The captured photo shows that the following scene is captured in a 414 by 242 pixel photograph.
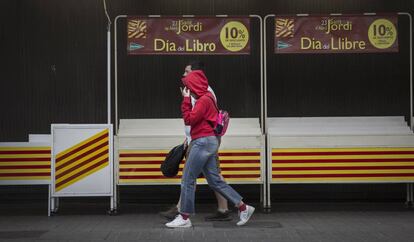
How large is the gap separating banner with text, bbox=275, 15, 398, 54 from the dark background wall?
994mm

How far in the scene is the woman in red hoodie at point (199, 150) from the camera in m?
8.77

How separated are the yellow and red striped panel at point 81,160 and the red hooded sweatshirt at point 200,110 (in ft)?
5.47

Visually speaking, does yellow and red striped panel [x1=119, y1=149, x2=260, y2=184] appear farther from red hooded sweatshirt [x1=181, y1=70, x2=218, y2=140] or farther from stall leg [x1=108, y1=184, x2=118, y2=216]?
red hooded sweatshirt [x1=181, y1=70, x2=218, y2=140]

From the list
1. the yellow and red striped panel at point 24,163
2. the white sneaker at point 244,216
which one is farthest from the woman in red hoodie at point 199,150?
the yellow and red striped panel at point 24,163

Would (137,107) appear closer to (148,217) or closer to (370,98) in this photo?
(148,217)

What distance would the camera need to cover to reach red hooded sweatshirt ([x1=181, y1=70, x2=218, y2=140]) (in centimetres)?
874

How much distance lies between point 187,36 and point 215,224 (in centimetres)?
288

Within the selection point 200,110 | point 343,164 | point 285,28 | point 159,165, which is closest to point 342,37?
point 285,28

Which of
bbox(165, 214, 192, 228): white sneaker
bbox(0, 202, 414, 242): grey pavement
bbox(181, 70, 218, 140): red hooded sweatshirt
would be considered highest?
bbox(181, 70, 218, 140): red hooded sweatshirt

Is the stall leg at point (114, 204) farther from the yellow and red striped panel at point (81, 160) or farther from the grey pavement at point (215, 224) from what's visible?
the yellow and red striped panel at point (81, 160)

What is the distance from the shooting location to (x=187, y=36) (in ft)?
34.1

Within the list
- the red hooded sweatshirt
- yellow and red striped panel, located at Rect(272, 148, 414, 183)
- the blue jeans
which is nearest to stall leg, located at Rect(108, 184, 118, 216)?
the blue jeans

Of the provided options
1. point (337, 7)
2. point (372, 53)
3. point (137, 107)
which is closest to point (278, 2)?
point (337, 7)

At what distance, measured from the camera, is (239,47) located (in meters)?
10.4
